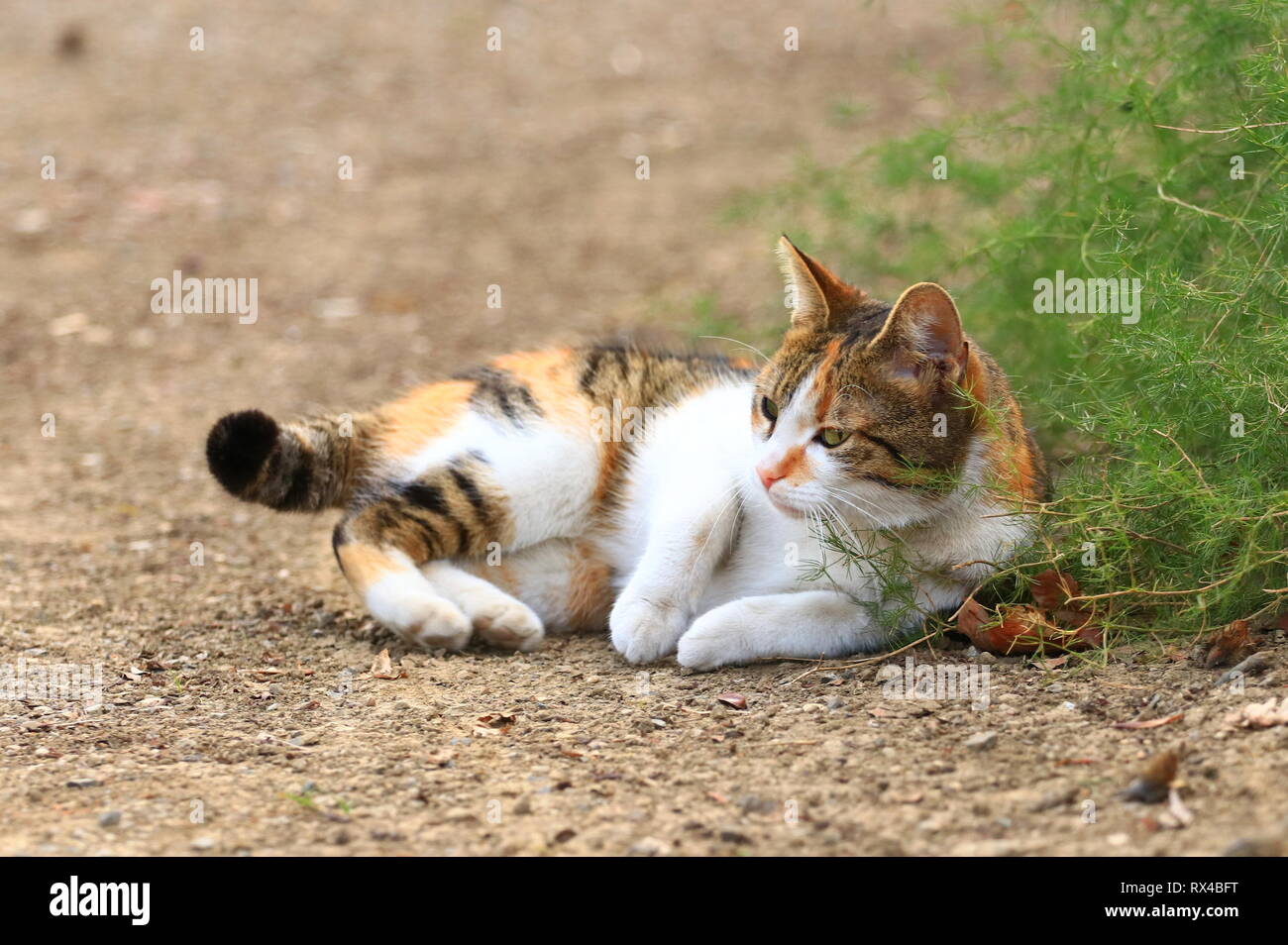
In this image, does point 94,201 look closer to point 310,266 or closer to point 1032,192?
point 310,266

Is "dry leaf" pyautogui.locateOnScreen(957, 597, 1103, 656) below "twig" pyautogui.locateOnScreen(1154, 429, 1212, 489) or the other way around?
below

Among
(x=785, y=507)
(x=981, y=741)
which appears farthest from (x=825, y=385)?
(x=981, y=741)

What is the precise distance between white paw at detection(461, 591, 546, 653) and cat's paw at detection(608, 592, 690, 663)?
26cm

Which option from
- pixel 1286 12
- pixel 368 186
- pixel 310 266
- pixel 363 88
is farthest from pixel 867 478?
pixel 363 88

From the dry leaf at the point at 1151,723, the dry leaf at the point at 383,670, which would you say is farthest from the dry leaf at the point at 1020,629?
the dry leaf at the point at 383,670

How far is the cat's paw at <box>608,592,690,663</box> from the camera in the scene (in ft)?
11.7

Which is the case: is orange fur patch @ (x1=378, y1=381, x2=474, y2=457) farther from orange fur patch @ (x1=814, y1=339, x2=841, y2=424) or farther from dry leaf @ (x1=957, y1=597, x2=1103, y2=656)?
dry leaf @ (x1=957, y1=597, x2=1103, y2=656)

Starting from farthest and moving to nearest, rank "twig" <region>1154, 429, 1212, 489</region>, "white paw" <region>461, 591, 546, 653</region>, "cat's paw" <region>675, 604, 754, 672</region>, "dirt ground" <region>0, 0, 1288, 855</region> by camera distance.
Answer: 1. "white paw" <region>461, 591, 546, 653</region>
2. "cat's paw" <region>675, 604, 754, 672</region>
3. "twig" <region>1154, 429, 1212, 489</region>
4. "dirt ground" <region>0, 0, 1288, 855</region>

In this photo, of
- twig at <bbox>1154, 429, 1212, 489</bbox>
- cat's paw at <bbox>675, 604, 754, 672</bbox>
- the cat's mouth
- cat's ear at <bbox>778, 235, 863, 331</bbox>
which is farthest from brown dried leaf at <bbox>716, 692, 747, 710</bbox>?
twig at <bbox>1154, 429, 1212, 489</bbox>

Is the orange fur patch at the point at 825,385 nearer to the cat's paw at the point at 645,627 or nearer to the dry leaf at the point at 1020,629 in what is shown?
the dry leaf at the point at 1020,629

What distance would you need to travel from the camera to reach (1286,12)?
11.5 ft

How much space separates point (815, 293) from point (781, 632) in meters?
0.92

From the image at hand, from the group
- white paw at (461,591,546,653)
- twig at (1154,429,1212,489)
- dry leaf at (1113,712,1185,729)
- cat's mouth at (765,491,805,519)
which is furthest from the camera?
white paw at (461,591,546,653)

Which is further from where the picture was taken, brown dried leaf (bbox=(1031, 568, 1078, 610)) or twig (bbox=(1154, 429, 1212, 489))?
brown dried leaf (bbox=(1031, 568, 1078, 610))
